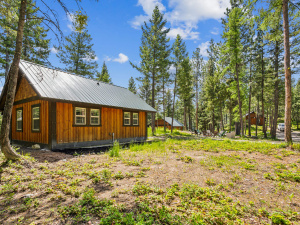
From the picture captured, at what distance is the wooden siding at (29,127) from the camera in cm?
870

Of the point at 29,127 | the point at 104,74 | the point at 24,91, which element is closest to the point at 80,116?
the point at 29,127

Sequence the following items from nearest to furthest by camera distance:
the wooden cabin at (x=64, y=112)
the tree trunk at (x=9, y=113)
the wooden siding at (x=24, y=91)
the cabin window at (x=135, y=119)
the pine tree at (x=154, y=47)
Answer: the tree trunk at (x=9, y=113), the wooden cabin at (x=64, y=112), the wooden siding at (x=24, y=91), the cabin window at (x=135, y=119), the pine tree at (x=154, y=47)

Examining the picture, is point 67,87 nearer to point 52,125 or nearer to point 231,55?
point 52,125

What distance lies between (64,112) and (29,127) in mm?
3058

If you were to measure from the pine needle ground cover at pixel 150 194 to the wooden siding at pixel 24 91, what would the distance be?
221 inches

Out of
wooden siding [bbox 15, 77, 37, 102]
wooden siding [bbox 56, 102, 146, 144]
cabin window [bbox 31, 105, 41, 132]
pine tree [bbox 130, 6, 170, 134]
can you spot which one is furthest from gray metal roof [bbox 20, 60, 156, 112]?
pine tree [bbox 130, 6, 170, 134]

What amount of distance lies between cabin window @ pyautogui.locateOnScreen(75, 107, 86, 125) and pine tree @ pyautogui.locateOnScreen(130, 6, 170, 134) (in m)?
10.9

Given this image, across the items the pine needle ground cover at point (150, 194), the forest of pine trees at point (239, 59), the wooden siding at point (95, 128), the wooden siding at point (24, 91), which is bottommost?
the pine needle ground cover at point (150, 194)

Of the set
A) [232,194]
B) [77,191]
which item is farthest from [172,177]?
[77,191]

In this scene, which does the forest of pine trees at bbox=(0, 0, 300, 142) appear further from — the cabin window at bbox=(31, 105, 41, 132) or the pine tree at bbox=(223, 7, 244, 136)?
the cabin window at bbox=(31, 105, 41, 132)

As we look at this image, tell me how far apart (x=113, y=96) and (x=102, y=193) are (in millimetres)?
9808

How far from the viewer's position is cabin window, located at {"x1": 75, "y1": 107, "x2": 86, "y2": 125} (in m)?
9.60

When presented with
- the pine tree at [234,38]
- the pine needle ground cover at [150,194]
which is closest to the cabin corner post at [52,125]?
the pine needle ground cover at [150,194]

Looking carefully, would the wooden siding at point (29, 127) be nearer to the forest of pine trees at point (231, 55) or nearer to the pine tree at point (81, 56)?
the forest of pine trees at point (231, 55)
